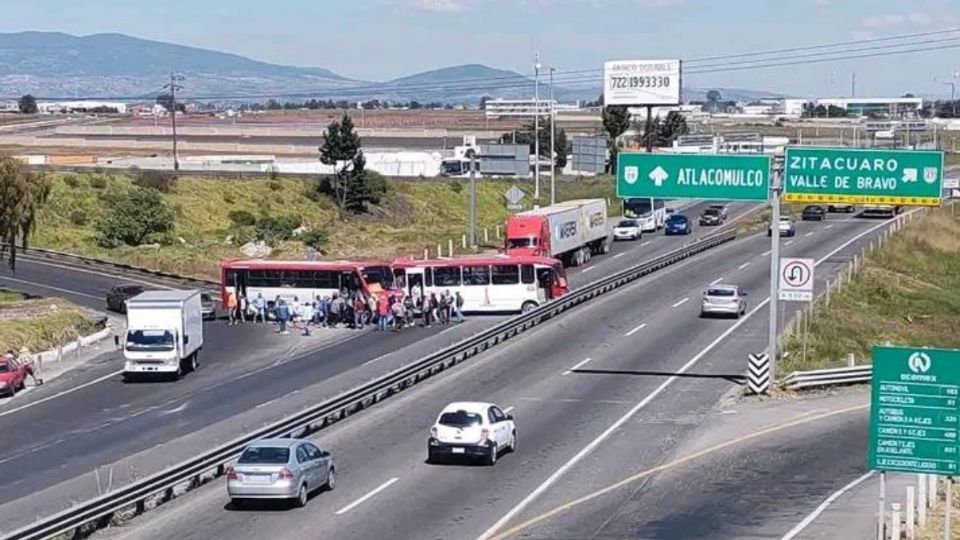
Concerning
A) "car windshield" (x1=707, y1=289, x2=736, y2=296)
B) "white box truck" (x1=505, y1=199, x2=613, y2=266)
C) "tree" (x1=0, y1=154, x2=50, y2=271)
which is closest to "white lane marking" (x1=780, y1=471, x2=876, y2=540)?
"car windshield" (x1=707, y1=289, x2=736, y2=296)

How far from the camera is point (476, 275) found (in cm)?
6444

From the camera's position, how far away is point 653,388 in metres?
46.0

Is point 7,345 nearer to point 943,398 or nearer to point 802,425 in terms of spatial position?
point 802,425

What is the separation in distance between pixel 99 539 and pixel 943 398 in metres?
14.6

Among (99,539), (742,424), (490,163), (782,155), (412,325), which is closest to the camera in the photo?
(99,539)

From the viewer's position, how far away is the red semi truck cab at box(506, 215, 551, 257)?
7538cm

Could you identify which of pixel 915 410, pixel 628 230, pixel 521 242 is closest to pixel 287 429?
→ pixel 915 410

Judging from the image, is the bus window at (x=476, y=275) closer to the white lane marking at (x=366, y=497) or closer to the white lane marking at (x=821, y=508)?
the white lane marking at (x=366, y=497)

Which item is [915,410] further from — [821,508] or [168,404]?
[168,404]

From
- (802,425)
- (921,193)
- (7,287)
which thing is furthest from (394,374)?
(7,287)

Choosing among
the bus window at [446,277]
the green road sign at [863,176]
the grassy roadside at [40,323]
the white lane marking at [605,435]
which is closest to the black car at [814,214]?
the white lane marking at [605,435]

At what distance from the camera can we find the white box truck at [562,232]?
75.6 metres

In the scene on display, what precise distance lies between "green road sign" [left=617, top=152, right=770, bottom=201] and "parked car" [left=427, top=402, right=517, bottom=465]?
1452 centimetres

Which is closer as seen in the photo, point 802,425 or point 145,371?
point 802,425
